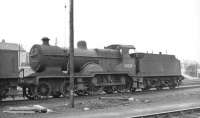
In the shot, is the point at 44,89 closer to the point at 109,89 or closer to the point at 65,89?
the point at 65,89

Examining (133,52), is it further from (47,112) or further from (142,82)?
(47,112)

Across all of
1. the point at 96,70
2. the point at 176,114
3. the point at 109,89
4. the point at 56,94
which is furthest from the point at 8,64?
the point at 176,114

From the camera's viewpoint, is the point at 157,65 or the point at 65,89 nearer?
the point at 65,89

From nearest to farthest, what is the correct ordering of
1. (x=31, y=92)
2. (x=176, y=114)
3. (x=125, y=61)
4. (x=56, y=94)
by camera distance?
1. (x=176, y=114)
2. (x=31, y=92)
3. (x=56, y=94)
4. (x=125, y=61)

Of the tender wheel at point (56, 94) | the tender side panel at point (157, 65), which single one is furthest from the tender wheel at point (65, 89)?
the tender side panel at point (157, 65)

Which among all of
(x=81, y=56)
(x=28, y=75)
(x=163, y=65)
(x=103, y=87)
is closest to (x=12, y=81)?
(x=28, y=75)

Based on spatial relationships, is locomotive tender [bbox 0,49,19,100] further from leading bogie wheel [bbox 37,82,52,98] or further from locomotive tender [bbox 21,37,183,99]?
leading bogie wheel [bbox 37,82,52,98]

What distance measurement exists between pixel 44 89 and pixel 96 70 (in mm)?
3991

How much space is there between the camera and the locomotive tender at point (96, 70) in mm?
16078

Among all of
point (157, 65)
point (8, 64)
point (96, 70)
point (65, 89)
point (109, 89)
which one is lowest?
point (109, 89)

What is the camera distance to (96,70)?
59.2 ft

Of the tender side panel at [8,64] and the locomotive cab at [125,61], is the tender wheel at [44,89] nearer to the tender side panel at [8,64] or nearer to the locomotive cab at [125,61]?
the tender side panel at [8,64]

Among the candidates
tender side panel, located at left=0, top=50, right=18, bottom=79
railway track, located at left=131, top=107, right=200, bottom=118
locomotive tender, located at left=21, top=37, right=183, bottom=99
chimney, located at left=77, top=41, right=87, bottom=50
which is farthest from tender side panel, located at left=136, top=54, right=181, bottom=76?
tender side panel, located at left=0, top=50, right=18, bottom=79

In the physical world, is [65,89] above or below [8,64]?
below
